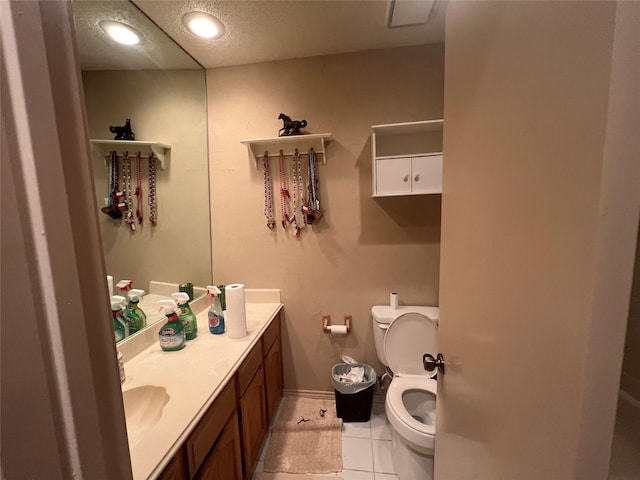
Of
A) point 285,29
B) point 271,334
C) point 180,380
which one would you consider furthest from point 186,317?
point 285,29

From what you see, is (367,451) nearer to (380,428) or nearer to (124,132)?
(380,428)

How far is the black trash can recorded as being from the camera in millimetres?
1683

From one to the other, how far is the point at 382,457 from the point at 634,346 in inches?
57.2

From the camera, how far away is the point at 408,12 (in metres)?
1.34

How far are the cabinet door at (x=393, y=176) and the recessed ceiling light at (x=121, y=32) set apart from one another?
4.71 feet

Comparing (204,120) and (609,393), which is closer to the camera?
(609,393)

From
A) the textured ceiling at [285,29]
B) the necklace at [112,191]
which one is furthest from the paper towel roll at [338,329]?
the textured ceiling at [285,29]

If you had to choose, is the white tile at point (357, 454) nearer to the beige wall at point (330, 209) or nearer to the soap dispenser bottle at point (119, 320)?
the beige wall at point (330, 209)

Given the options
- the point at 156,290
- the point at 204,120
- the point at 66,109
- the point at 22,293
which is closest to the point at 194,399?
the point at 156,290

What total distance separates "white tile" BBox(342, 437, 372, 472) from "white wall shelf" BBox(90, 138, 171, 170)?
1.98m

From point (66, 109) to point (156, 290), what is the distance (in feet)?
4.38

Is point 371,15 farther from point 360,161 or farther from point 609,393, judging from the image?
point 609,393

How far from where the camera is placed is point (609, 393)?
305mm

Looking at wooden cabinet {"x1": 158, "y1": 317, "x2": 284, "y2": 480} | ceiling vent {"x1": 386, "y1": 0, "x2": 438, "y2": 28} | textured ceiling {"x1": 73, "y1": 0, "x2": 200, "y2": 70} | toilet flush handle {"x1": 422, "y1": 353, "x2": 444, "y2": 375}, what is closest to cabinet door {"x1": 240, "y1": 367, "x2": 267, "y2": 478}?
wooden cabinet {"x1": 158, "y1": 317, "x2": 284, "y2": 480}
